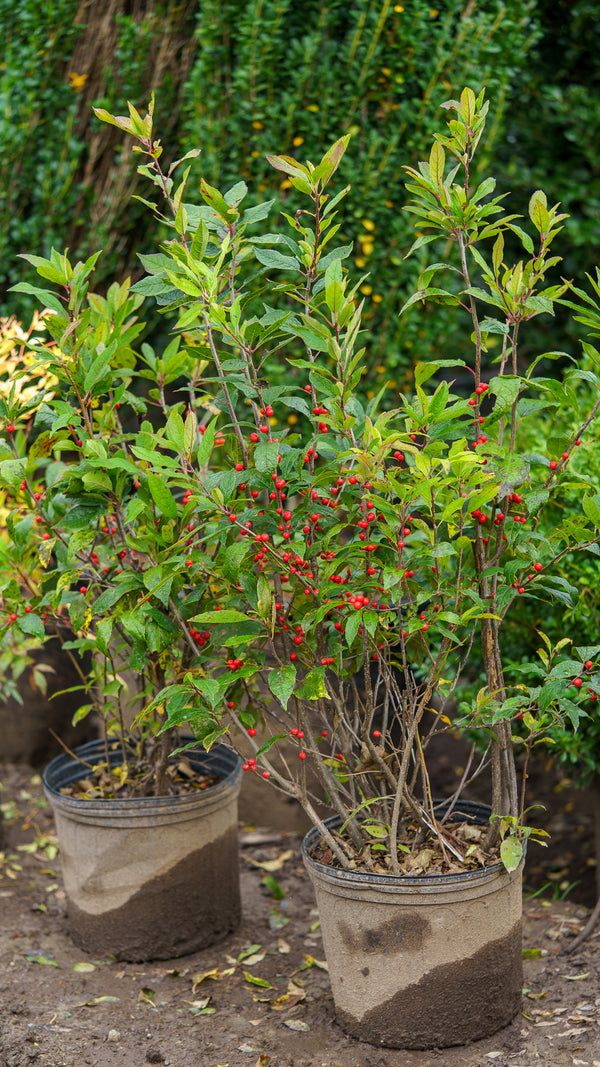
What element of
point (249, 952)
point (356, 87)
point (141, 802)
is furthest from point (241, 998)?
point (356, 87)

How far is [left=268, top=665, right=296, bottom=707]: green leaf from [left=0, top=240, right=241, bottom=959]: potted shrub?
0.32 m

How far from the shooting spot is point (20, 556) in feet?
8.34

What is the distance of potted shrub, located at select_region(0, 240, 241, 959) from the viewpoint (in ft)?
7.47

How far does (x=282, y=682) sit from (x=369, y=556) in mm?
339

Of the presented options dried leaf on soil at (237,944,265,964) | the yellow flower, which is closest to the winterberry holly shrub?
dried leaf on soil at (237,944,265,964)

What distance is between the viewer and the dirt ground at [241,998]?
2.24 m

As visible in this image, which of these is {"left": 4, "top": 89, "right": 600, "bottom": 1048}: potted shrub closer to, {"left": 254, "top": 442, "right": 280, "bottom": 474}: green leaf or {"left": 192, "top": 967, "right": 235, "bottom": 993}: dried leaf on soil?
{"left": 254, "top": 442, "right": 280, "bottom": 474}: green leaf

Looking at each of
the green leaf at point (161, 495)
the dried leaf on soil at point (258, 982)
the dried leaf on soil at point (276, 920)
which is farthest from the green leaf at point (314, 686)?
the dried leaf on soil at point (276, 920)

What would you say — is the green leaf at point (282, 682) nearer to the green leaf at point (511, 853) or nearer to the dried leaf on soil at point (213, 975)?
the green leaf at point (511, 853)

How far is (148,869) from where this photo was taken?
2.69 metres

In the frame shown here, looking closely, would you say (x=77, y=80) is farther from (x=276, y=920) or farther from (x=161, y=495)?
(x=276, y=920)

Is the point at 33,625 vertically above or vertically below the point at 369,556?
below

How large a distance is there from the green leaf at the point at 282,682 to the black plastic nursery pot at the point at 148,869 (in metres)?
0.79

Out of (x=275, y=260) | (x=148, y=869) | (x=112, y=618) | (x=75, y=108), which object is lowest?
(x=148, y=869)
